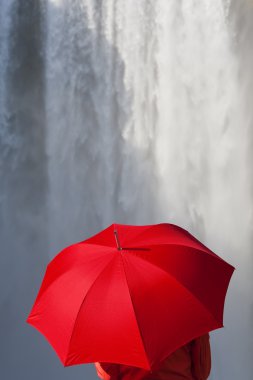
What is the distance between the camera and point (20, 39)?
11555 millimetres

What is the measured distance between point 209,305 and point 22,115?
10.5 meters

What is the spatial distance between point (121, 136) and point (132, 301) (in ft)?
28.4

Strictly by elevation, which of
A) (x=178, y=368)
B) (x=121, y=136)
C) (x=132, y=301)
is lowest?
(x=178, y=368)

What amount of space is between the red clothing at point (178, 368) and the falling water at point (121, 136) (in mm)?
7151

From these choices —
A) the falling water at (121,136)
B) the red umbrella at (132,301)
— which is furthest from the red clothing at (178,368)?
the falling water at (121,136)

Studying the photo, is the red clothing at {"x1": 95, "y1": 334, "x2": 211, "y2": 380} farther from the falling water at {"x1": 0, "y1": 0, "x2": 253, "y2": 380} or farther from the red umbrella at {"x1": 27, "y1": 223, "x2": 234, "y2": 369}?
the falling water at {"x1": 0, "y1": 0, "x2": 253, "y2": 380}

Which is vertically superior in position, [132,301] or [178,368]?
[132,301]

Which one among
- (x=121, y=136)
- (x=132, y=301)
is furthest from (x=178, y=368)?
(x=121, y=136)

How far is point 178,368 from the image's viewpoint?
2.20m

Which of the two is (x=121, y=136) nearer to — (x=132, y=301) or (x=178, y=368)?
(x=178, y=368)

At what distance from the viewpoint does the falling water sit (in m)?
9.40

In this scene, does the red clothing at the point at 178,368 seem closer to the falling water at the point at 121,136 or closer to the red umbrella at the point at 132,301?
the red umbrella at the point at 132,301

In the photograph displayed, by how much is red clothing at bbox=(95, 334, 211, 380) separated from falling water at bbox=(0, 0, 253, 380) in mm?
7151

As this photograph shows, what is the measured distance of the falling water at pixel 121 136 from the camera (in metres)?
9.40
